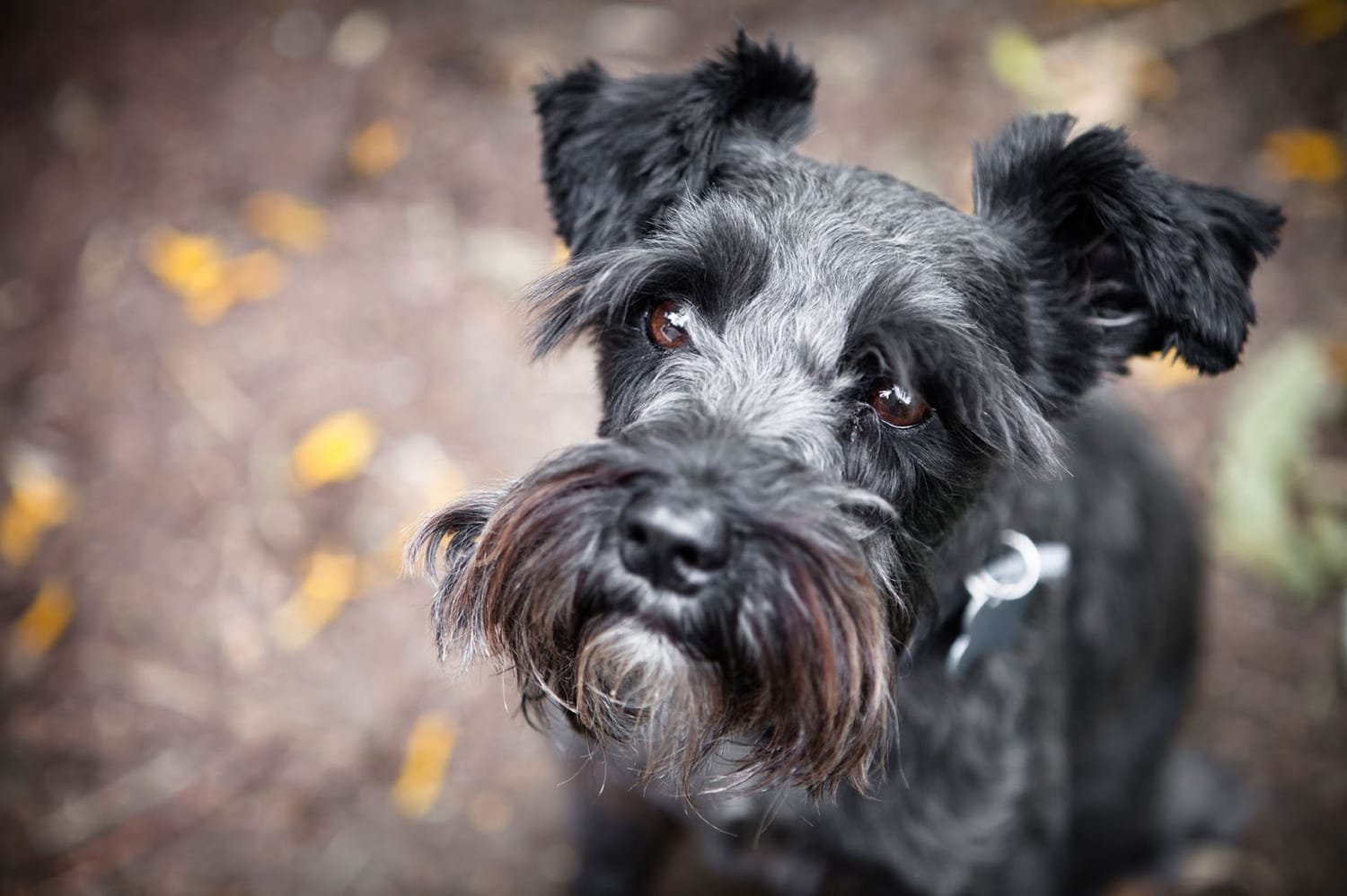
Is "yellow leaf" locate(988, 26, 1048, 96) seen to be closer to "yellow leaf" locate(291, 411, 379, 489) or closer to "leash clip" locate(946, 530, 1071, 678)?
"leash clip" locate(946, 530, 1071, 678)

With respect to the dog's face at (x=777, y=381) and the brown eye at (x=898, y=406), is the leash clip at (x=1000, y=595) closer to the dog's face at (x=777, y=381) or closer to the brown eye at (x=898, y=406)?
the dog's face at (x=777, y=381)

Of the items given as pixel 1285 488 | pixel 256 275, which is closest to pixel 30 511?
pixel 256 275

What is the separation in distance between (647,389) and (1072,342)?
110cm

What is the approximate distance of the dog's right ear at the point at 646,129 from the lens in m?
2.53

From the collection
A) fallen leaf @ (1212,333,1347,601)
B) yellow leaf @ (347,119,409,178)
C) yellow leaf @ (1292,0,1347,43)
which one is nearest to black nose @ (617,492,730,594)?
fallen leaf @ (1212,333,1347,601)

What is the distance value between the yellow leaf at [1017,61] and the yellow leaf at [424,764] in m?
4.37

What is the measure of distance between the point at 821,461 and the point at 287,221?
12.4 feet

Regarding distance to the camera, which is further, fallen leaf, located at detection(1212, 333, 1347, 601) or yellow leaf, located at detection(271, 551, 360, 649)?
fallen leaf, located at detection(1212, 333, 1347, 601)

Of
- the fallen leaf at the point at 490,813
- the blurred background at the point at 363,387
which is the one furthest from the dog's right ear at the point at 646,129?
the fallen leaf at the point at 490,813

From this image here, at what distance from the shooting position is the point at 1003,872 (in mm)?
3068

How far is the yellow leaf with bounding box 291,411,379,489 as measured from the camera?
4457mm

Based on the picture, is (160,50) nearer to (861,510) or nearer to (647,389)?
(647,389)

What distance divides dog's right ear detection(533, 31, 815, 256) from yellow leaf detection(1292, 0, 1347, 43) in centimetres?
423

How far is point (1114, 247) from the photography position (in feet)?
8.38
